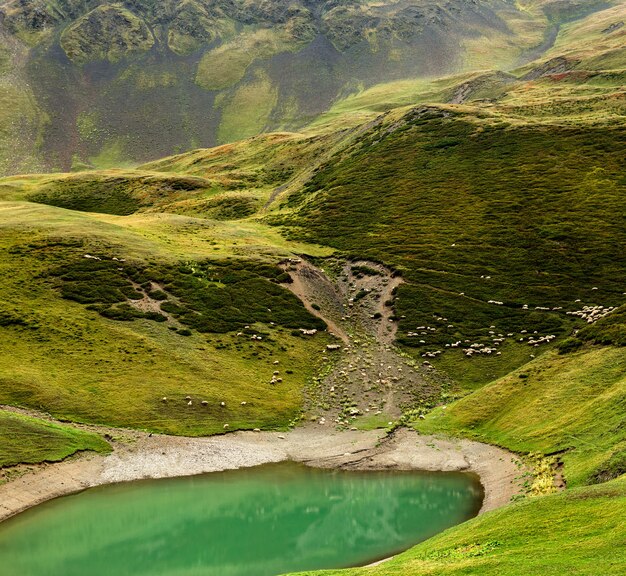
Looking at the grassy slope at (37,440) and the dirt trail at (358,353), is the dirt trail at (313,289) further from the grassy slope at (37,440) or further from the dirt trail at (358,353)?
the grassy slope at (37,440)

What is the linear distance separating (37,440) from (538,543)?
45.4 metres

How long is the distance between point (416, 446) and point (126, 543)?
98.4 ft

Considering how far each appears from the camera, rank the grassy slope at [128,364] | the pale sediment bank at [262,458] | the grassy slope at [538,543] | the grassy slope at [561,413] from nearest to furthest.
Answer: the grassy slope at [538,543], the grassy slope at [561,413], the pale sediment bank at [262,458], the grassy slope at [128,364]

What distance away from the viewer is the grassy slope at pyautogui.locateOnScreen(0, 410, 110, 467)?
54.2 metres

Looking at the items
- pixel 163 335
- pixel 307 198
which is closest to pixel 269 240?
pixel 307 198

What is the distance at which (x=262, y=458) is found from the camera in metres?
61.6

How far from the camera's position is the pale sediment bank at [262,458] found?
51906 millimetres

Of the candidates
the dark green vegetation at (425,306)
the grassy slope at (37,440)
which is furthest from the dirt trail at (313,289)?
the grassy slope at (37,440)

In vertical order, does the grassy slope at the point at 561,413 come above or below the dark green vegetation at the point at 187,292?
below

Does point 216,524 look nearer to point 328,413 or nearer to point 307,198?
point 328,413

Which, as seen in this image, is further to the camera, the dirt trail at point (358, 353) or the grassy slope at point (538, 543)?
the dirt trail at point (358, 353)

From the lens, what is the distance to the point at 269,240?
12975cm

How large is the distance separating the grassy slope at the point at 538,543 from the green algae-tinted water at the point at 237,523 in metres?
11.0

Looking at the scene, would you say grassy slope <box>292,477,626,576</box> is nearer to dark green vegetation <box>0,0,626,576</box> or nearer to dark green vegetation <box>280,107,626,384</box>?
dark green vegetation <box>0,0,626,576</box>
